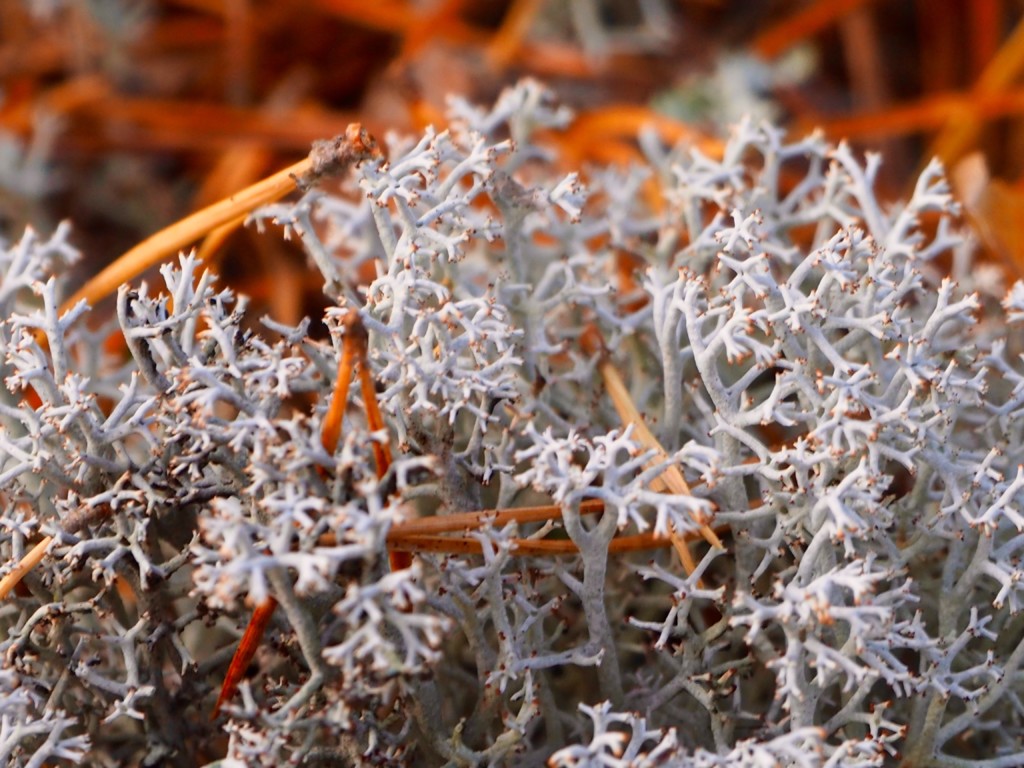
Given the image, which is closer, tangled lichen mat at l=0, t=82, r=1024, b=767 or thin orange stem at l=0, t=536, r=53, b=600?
tangled lichen mat at l=0, t=82, r=1024, b=767

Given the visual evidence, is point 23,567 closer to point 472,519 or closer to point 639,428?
point 472,519

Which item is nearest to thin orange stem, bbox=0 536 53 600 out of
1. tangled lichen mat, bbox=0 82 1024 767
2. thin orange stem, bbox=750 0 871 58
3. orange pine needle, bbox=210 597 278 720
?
tangled lichen mat, bbox=0 82 1024 767

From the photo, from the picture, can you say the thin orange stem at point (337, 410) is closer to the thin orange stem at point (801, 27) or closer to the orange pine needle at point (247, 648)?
the orange pine needle at point (247, 648)

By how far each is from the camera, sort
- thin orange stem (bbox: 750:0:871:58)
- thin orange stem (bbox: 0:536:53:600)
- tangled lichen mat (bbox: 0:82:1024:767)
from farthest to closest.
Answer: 1. thin orange stem (bbox: 750:0:871:58)
2. thin orange stem (bbox: 0:536:53:600)
3. tangled lichen mat (bbox: 0:82:1024:767)

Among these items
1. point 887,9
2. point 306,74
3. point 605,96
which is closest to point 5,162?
point 306,74

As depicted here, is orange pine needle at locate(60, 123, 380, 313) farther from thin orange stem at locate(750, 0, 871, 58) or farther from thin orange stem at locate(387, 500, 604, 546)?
thin orange stem at locate(750, 0, 871, 58)

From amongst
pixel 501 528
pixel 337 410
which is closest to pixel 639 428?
pixel 501 528
